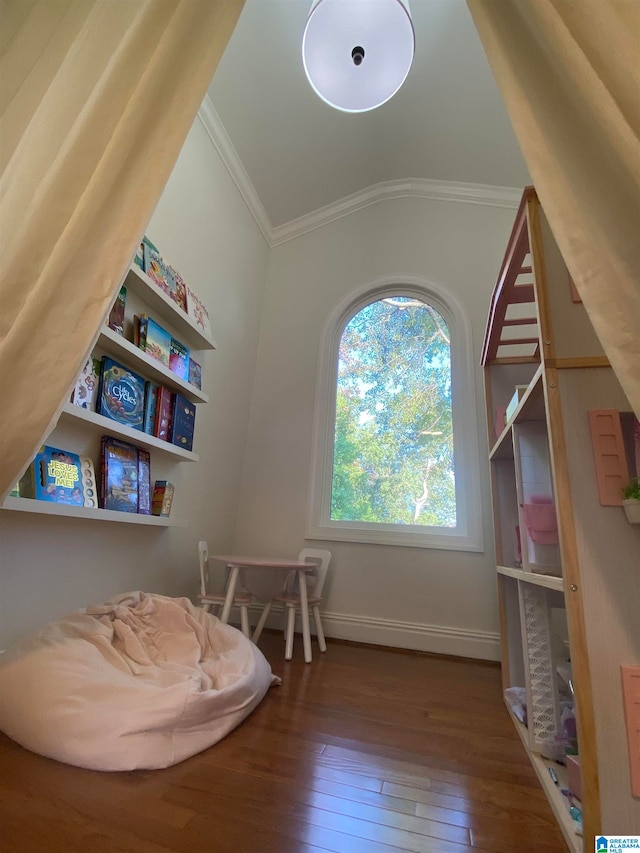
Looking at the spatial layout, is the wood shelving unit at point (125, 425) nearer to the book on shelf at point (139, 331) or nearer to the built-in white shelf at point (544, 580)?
the book on shelf at point (139, 331)

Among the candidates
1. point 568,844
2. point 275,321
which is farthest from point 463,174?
point 568,844

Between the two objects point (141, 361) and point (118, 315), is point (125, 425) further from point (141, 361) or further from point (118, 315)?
point (118, 315)

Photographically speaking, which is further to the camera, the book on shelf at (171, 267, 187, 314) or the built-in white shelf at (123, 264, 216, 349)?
the book on shelf at (171, 267, 187, 314)

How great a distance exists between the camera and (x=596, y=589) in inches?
30.2

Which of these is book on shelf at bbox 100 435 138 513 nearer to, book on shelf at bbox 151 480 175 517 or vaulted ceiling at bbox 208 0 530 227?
book on shelf at bbox 151 480 175 517

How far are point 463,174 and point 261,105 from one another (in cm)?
157

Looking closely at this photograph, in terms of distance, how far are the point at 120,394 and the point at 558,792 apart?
1.95 m

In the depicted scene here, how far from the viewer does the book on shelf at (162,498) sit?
1936 millimetres

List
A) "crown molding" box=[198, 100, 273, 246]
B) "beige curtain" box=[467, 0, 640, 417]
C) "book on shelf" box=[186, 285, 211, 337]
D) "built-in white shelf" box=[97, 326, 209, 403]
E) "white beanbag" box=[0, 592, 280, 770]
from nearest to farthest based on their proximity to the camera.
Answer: "beige curtain" box=[467, 0, 640, 417] → "white beanbag" box=[0, 592, 280, 770] → "built-in white shelf" box=[97, 326, 209, 403] → "book on shelf" box=[186, 285, 211, 337] → "crown molding" box=[198, 100, 273, 246]

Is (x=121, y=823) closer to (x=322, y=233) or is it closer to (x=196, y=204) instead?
(x=196, y=204)

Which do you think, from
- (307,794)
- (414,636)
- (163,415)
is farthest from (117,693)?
(414,636)

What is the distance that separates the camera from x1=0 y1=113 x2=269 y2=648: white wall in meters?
1.42

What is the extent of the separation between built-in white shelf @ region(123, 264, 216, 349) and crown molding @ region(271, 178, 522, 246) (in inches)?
69.1

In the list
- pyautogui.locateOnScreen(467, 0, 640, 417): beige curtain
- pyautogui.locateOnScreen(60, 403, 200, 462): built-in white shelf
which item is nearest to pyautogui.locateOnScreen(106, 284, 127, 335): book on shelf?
pyautogui.locateOnScreen(60, 403, 200, 462): built-in white shelf
